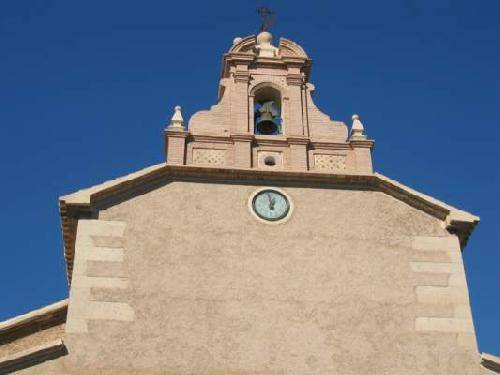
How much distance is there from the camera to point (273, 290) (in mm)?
14234

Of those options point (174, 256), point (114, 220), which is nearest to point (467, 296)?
point (174, 256)

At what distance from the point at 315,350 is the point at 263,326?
948 mm

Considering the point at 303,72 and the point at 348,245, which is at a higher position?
the point at 303,72

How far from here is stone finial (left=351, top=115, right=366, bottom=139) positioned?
16.8 meters

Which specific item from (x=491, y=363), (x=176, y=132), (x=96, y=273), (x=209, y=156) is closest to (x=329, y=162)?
(x=209, y=156)

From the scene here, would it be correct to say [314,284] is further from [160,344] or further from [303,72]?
[303,72]

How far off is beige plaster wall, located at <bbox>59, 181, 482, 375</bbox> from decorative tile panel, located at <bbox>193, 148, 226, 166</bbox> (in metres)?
0.75

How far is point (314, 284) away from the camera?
14.4 metres

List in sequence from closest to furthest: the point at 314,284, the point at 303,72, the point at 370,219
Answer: the point at 314,284 < the point at 370,219 < the point at 303,72

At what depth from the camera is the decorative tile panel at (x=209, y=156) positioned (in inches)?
635

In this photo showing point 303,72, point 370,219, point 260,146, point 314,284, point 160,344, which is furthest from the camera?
point 303,72

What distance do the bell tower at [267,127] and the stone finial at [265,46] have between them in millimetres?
23

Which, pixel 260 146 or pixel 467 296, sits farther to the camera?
pixel 260 146

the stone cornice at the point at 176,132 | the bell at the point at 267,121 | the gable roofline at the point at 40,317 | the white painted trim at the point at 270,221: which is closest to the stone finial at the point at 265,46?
the bell at the point at 267,121
